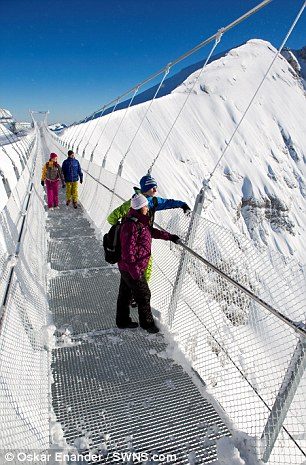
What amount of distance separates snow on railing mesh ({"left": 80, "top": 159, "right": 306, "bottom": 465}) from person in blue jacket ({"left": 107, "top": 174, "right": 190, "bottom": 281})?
0.48 ft

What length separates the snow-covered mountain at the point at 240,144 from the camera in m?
62.6

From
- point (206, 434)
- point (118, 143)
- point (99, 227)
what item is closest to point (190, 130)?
point (118, 143)

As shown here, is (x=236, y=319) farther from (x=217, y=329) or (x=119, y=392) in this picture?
(x=119, y=392)

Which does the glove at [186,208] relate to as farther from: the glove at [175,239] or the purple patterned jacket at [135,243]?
the purple patterned jacket at [135,243]

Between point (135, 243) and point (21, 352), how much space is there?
4.45 ft

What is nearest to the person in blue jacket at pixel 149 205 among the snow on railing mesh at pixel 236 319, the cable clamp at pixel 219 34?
the snow on railing mesh at pixel 236 319

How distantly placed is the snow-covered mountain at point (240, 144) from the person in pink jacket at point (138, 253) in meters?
43.9

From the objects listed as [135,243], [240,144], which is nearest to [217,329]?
[135,243]

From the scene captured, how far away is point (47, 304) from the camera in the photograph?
4.32m

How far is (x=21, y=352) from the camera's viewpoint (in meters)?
2.88

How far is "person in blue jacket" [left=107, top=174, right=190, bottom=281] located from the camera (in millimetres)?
3900

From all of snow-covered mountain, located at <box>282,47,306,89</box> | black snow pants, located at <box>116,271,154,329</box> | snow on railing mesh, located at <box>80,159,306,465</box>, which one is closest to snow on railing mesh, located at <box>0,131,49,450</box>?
black snow pants, located at <box>116,271,154,329</box>

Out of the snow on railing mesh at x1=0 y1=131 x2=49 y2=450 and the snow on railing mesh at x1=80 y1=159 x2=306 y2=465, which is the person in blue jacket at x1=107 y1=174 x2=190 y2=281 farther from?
the snow on railing mesh at x1=0 y1=131 x2=49 y2=450

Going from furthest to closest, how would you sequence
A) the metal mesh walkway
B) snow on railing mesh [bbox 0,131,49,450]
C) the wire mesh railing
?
the metal mesh walkway, the wire mesh railing, snow on railing mesh [bbox 0,131,49,450]
